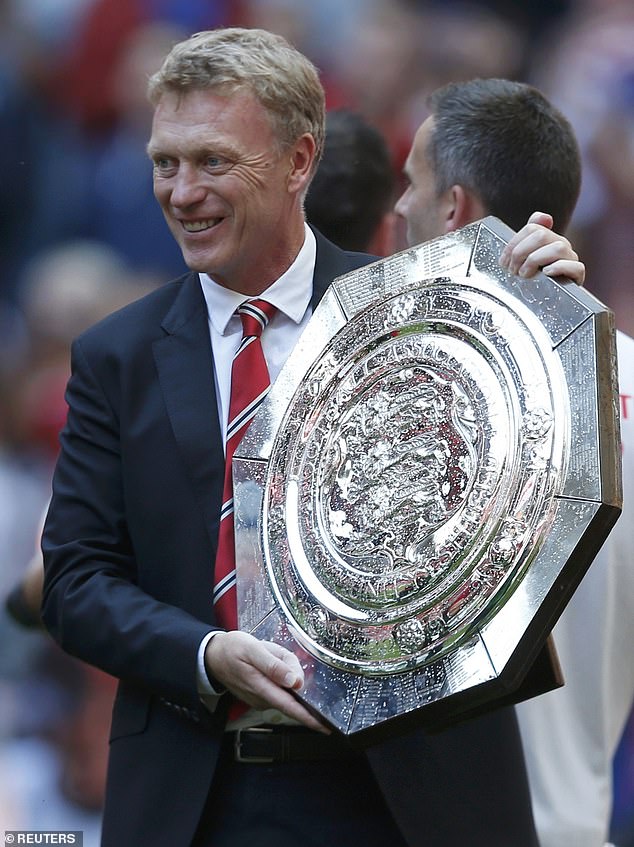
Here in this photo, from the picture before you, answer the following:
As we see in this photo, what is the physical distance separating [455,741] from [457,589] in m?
0.40

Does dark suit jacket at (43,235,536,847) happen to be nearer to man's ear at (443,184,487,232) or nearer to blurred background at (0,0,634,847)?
man's ear at (443,184,487,232)

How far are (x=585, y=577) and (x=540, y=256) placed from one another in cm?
92

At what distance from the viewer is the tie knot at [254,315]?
232 centimetres

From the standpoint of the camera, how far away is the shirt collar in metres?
2.35

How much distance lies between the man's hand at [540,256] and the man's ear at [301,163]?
502mm

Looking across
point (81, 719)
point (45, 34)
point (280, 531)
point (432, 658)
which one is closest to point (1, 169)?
point (45, 34)

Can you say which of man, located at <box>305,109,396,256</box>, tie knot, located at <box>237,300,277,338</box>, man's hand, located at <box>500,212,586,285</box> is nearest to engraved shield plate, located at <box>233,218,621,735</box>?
man's hand, located at <box>500,212,586,285</box>

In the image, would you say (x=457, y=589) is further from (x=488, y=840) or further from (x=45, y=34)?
(x=45, y=34)

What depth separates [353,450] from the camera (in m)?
2.13

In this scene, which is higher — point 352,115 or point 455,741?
point 352,115

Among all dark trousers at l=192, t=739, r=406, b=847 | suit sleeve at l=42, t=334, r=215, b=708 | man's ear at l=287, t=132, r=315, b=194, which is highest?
man's ear at l=287, t=132, r=315, b=194

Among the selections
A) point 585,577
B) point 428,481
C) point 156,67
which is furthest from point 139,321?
point 156,67

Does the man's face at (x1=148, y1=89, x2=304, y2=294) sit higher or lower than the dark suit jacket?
higher

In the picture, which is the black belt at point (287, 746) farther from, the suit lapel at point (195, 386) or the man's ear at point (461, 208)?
the man's ear at point (461, 208)
